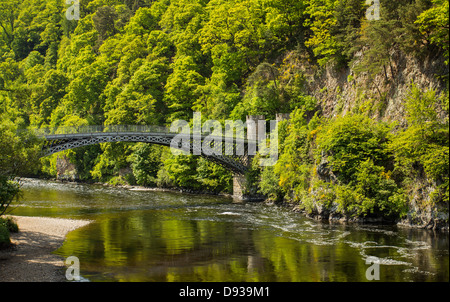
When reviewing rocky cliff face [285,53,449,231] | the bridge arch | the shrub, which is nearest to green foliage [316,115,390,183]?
rocky cliff face [285,53,449,231]

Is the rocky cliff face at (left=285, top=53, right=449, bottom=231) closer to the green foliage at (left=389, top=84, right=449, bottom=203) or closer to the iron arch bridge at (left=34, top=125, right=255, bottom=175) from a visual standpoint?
the green foliage at (left=389, top=84, right=449, bottom=203)

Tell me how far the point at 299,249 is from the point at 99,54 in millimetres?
90198

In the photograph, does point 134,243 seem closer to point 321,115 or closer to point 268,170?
point 268,170

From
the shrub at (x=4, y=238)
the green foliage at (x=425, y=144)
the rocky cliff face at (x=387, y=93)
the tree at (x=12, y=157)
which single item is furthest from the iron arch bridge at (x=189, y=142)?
the shrub at (x=4, y=238)

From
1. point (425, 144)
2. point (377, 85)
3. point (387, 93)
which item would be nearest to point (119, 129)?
point (377, 85)

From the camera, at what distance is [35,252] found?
2531 centimetres

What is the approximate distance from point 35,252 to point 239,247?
10669 mm

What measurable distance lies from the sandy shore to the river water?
0.99 metres

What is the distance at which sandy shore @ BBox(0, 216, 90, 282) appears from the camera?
2089cm

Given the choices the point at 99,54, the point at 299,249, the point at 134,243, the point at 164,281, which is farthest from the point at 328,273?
the point at 99,54

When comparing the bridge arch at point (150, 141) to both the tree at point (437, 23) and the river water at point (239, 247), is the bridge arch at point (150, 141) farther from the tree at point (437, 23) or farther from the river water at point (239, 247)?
the tree at point (437, 23)

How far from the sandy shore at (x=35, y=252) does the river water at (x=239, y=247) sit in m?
0.99

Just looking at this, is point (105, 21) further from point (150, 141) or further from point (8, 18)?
point (150, 141)

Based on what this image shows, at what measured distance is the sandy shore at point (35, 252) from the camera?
20.9 metres
